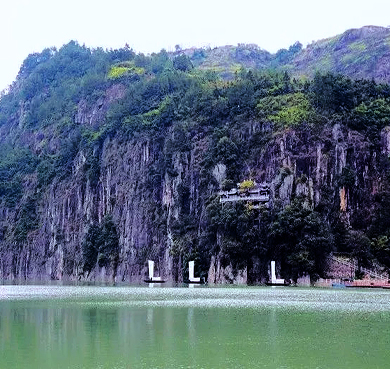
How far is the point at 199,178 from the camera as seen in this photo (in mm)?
91312

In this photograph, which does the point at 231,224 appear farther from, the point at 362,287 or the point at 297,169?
the point at 362,287

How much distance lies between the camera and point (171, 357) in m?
22.6

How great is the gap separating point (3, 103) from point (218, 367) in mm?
176337

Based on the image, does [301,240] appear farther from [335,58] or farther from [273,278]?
[335,58]

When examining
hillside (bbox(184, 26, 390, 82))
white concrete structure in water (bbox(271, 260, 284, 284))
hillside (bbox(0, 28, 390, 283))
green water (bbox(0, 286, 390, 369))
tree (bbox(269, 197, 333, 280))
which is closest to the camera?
green water (bbox(0, 286, 390, 369))

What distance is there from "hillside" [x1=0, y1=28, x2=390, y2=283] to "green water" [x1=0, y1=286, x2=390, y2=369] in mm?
36182

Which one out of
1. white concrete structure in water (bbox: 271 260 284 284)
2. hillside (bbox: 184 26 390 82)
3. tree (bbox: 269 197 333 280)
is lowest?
white concrete structure in water (bbox: 271 260 284 284)

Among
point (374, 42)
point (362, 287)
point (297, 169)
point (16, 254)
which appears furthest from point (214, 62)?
point (362, 287)

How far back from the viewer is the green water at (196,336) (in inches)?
867

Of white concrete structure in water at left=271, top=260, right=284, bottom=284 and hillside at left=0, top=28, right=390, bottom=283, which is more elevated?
hillside at left=0, top=28, right=390, bottom=283

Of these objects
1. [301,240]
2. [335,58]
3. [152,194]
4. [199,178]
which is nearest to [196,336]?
[301,240]

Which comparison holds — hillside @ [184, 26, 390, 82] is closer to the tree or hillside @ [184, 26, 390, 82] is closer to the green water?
the tree

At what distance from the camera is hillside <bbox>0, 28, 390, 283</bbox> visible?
76.7 m

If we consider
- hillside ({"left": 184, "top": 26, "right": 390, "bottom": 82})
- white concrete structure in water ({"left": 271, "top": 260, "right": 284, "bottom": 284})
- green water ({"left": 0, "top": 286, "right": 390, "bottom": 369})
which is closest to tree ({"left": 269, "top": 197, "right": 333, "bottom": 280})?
white concrete structure in water ({"left": 271, "top": 260, "right": 284, "bottom": 284})
